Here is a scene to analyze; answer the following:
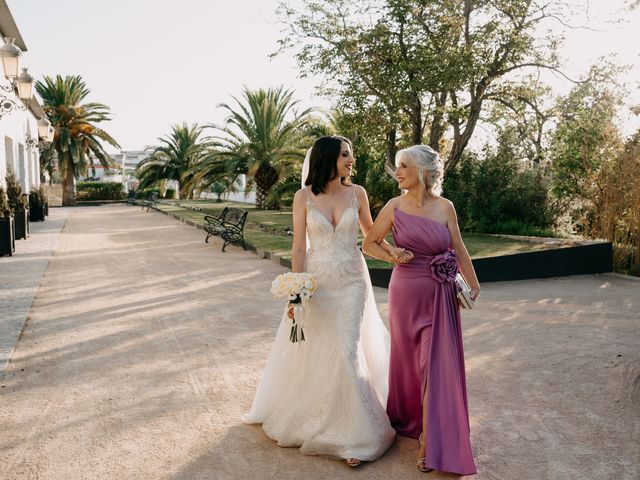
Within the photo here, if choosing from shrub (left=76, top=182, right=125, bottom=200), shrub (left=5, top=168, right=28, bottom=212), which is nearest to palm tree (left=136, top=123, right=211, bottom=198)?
shrub (left=76, top=182, right=125, bottom=200)

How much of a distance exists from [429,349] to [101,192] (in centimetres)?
4494

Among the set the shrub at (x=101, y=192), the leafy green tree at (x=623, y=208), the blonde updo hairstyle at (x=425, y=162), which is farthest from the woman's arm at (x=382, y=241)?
the shrub at (x=101, y=192)

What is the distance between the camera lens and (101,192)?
45.2 meters

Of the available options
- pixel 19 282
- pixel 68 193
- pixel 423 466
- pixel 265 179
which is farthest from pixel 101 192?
pixel 423 466

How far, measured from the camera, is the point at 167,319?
7.44 m

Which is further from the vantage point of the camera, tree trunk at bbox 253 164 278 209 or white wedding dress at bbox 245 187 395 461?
tree trunk at bbox 253 164 278 209

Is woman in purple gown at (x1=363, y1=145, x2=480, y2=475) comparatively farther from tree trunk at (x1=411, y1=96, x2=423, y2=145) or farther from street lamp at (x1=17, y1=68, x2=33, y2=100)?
street lamp at (x1=17, y1=68, x2=33, y2=100)

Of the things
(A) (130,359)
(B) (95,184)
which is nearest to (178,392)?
(A) (130,359)

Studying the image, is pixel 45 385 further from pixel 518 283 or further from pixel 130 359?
pixel 518 283

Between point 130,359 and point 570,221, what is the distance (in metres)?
13.8

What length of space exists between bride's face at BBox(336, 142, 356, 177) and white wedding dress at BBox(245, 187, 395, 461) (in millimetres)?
235

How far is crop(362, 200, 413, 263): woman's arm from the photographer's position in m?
3.85

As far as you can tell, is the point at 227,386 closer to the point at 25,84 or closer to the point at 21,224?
the point at 25,84

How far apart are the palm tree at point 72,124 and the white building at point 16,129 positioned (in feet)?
25.0
